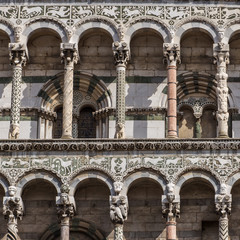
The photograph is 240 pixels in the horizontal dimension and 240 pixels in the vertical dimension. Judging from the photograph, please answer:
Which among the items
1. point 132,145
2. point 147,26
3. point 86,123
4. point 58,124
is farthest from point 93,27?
point 132,145

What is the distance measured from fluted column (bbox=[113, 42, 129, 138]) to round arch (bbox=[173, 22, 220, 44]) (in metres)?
Answer: 1.41

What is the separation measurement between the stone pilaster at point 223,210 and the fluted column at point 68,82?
427 cm

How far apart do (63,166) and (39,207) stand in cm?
153

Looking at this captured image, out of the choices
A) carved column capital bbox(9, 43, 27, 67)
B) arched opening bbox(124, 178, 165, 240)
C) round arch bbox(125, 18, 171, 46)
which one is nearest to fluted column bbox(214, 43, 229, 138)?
round arch bbox(125, 18, 171, 46)

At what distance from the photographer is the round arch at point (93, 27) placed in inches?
1389

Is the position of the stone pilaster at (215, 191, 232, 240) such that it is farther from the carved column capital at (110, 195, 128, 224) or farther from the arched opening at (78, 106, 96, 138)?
the arched opening at (78, 106, 96, 138)

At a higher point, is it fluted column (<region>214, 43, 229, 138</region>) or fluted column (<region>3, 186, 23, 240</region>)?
fluted column (<region>214, 43, 229, 138</region>)

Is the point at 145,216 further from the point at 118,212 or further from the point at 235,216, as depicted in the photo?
the point at 235,216

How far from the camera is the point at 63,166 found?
3375 cm

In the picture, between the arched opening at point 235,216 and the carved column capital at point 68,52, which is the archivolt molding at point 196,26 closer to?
the carved column capital at point 68,52

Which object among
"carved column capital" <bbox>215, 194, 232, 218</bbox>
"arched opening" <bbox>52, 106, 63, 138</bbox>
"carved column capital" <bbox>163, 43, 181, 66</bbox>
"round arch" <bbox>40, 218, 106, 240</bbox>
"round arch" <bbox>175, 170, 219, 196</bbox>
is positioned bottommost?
"round arch" <bbox>40, 218, 106, 240</bbox>

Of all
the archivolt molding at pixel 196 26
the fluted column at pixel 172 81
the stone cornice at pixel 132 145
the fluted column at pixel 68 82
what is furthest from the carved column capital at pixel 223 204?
the archivolt molding at pixel 196 26

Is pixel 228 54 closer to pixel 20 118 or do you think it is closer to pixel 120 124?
pixel 120 124

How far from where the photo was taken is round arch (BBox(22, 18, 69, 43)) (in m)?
35.3
